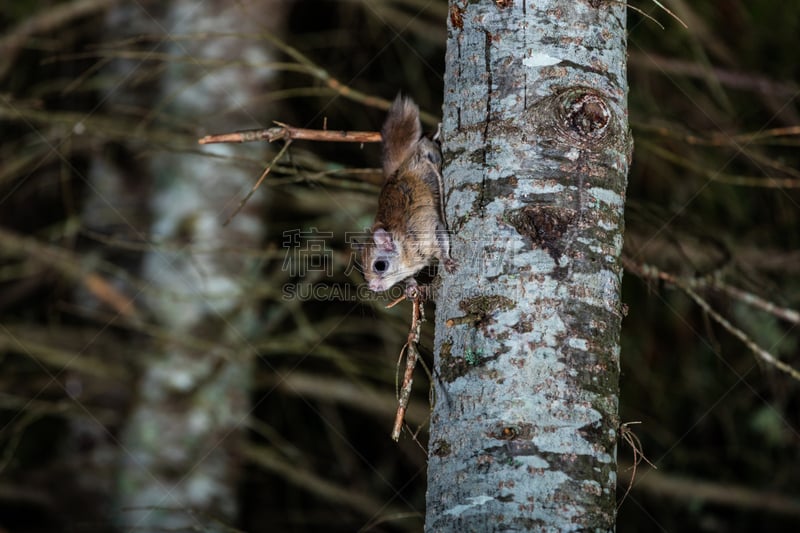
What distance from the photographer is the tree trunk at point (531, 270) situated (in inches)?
58.0

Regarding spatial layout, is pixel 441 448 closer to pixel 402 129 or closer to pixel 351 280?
pixel 402 129

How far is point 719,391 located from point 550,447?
4054 millimetres

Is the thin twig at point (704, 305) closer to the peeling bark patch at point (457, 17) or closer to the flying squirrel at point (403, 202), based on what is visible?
the flying squirrel at point (403, 202)

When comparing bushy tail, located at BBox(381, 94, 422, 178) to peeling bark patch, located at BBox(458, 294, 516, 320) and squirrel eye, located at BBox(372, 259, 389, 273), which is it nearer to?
squirrel eye, located at BBox(372, 259, 389, 273)

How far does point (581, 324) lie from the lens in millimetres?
1563

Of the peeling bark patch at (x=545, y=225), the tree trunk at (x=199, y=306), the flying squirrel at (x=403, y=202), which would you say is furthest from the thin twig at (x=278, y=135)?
the tree trunk at (x=199, y=306)

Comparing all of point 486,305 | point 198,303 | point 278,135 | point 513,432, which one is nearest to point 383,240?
point 278,135

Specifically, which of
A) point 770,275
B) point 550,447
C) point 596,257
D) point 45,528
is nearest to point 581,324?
point 596,257

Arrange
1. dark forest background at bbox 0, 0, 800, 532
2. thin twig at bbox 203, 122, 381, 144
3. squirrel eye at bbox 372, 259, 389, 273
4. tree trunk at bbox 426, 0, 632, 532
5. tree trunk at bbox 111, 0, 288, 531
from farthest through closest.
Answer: tree trunk at bbox 111, 0, 288, 531, dark forest background at bbox 0, 0, 800, 532, squirrel eye at bbox 372, 259, 389, 273, thin twig at bbox 203, 122, 381, 144, tree trunk at bbox 426, 0, 632, 532

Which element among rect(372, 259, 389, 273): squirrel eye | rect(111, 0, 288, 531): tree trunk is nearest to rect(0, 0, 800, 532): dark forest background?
rect(111, 0, 288, 531): tree trunk

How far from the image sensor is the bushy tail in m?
2.89

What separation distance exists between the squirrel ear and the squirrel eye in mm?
55

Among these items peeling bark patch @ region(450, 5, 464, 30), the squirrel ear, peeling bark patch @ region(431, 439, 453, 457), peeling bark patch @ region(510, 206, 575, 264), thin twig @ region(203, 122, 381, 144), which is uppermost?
peeling bark patch @ region(450, 5, 464, 30)

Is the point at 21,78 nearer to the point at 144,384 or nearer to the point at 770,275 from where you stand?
the point at 144,384
